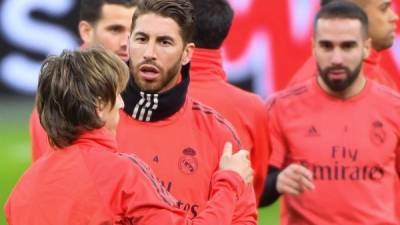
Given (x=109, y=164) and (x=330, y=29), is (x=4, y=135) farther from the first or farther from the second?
(x=109, y=164)

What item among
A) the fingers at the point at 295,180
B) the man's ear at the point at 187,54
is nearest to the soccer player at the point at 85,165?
the man's ear at the point at 187,54

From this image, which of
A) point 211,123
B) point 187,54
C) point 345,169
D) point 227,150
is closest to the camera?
point 227,150

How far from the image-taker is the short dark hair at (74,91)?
4363 millimetres

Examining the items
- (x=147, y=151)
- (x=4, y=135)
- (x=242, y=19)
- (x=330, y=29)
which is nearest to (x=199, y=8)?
(x=330, y=29)

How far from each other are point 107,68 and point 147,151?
0.84 meters

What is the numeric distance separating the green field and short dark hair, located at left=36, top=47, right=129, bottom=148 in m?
6.09

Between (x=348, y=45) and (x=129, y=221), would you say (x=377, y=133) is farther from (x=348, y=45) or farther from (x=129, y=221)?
(x=129, y=221)

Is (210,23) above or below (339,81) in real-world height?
above

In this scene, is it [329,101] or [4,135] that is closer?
[329,101]

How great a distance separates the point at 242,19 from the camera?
1076 cm

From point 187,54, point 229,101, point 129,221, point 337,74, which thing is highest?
point 187,54

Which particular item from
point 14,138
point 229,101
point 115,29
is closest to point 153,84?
point 229,101

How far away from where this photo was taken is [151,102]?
17.1 ft

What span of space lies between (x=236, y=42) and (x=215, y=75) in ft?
14.5
